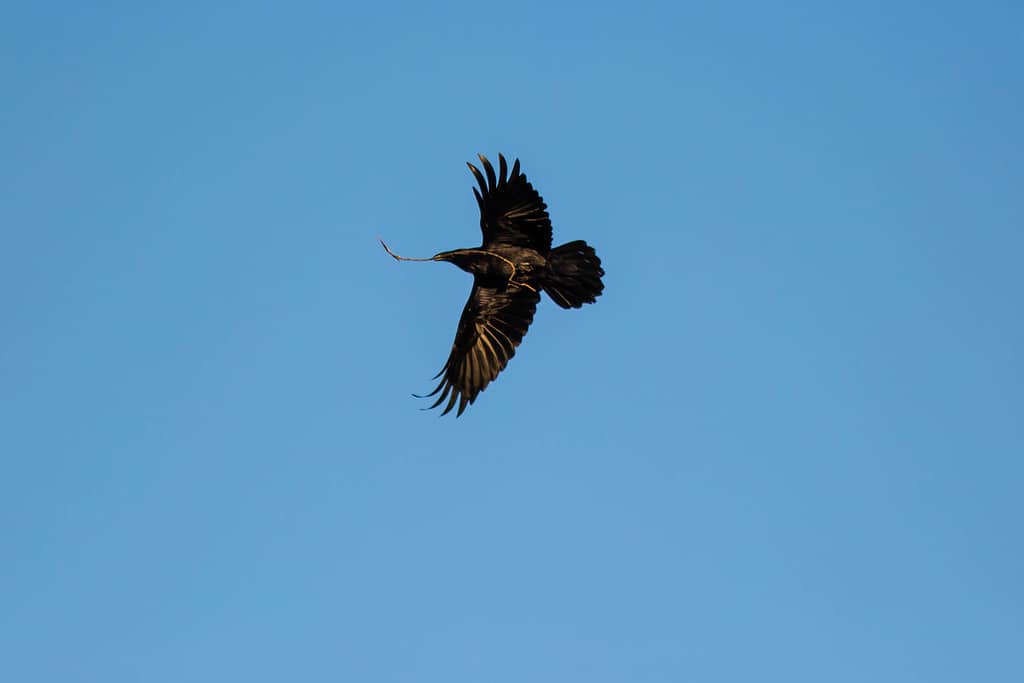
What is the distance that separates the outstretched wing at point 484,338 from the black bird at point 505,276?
17mm

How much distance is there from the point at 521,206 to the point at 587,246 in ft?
5.08

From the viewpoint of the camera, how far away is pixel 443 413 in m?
26.7

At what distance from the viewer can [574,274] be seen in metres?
26.3

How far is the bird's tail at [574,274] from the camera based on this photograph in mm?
26328

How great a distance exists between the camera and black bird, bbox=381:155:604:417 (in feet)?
83.9

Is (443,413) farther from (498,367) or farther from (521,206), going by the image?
(521,206)

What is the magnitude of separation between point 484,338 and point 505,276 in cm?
132

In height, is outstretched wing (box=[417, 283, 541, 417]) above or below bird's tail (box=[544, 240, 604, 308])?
below

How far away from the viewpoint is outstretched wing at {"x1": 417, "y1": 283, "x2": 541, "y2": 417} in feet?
87.8

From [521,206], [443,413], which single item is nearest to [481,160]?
[521,206]

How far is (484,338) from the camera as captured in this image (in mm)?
26969

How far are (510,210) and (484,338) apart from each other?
254cm

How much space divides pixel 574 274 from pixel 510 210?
1.65 meters

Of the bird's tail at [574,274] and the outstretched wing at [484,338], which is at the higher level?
the bird's tail at [574,274]
